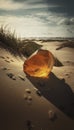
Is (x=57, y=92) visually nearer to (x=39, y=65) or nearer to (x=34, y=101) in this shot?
(x=34, y=101)

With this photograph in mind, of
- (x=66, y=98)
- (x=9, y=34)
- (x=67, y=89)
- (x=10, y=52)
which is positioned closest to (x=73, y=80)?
(x=67, y=89)

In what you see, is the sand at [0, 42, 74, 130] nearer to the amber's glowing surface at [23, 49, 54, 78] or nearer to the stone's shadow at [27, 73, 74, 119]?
the stone's shadow at [27, 73, 74, 119]

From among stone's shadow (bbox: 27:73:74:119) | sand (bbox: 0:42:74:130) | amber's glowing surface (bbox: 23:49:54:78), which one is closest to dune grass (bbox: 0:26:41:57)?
amber's glowing surface (bbox: 23:49:54:78)

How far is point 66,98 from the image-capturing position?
11.0 feet

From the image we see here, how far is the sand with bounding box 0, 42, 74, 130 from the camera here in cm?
283

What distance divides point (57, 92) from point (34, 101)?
44 cm

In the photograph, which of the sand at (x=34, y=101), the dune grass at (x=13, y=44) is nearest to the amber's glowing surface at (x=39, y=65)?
the sand at (x=34, y=101)

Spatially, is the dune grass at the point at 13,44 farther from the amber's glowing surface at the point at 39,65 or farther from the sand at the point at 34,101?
the sand at the point at 34,101

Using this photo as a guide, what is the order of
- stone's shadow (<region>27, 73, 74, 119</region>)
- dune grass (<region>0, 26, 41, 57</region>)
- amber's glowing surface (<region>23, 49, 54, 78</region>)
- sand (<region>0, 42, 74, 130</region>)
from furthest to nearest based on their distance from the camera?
dune grass (<region>0, 26, 41, 57</region>) < amber's glowing surface (<region>23, 49, 54, 78</region>) < stone's shadow (<region>27, 73, 74, 119</region>) < sand (<region>0, 42, 74, 130</region>)

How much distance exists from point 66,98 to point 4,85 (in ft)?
2.50

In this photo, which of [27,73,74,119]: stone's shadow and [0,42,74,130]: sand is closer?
[0,42,74,130]: sand

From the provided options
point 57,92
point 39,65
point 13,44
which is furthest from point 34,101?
point 13,44

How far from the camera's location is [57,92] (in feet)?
11.3

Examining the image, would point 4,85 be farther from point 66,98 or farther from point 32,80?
point 66,98
